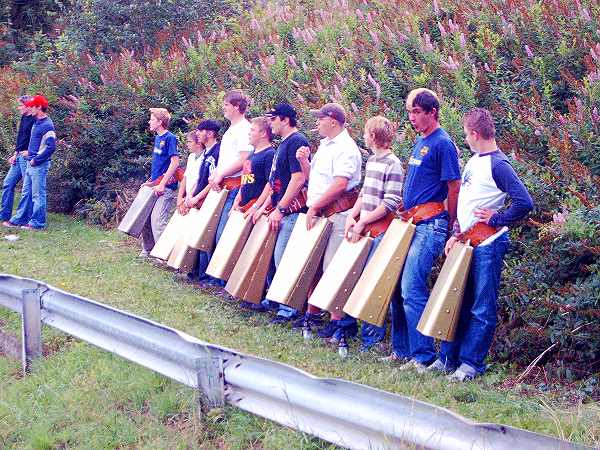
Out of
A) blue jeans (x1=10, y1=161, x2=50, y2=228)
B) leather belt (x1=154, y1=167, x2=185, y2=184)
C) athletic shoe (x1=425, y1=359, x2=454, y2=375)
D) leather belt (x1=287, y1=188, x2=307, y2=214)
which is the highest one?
leather belt (x1=287, y1=188, x2=307, y2=214)

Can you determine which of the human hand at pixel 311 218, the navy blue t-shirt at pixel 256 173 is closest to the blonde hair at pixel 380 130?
the human hand at pixel 311 218

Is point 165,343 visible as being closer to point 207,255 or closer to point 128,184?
point 207,255

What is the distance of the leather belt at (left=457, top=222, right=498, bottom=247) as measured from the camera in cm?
644

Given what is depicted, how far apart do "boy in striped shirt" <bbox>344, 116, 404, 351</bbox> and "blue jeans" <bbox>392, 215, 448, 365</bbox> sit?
472mm

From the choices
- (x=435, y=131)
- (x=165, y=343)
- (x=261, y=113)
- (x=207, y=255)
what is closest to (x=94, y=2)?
(x=261, y=113)

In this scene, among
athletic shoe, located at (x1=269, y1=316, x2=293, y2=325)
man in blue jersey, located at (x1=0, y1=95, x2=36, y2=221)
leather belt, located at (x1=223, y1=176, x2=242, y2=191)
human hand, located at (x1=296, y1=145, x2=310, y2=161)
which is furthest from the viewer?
man in blue jersey, located at (x1=0, y1=95, x2=36, y2=221)

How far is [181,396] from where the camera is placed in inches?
225

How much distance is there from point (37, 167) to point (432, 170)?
8.41m

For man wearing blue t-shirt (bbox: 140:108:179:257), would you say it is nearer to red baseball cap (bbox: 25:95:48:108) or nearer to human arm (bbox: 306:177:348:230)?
red baseball cap (bbox: 25:95:48:108)

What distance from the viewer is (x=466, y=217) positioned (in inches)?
257

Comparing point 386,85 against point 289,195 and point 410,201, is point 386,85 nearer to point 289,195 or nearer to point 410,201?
point 289,195

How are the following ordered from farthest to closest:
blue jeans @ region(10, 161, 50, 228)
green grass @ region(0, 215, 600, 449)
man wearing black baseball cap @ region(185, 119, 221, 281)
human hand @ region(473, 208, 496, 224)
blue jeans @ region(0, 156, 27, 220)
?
1. blue jeans @ region(0, 156, 27, 220)
2. blue jeans @ region(10, 161, 50, 228)
3. man wearing black baseball cap @ region(185, 119, 221, 281)
4. human hand @ region(473, 208, 496, 224)
5. green grass @ region(0, 215, 600, 449)

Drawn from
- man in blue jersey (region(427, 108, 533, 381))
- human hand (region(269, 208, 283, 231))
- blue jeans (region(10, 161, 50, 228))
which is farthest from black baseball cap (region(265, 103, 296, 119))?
blue jeans (region(10, 161, 50, 228))

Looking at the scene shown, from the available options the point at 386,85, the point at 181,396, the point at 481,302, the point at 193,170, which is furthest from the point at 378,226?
the point at 193,170
